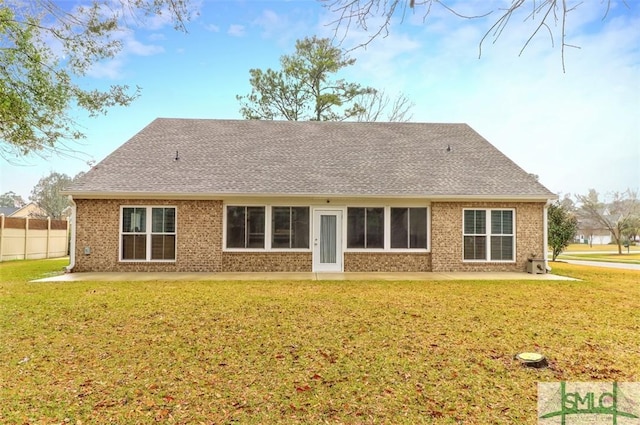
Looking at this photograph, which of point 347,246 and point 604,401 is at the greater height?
point 347,246

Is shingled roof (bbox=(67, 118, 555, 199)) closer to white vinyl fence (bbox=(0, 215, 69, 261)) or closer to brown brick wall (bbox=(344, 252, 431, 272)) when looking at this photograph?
brown brick wall (bbox=(344, 252, 431, 272))

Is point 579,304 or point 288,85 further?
point 288,85

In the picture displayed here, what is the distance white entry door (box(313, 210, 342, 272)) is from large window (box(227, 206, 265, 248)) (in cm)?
177

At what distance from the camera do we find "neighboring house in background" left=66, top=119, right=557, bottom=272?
12.6 meters

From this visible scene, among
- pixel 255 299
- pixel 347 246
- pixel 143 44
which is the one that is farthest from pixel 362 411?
pixel 347 246

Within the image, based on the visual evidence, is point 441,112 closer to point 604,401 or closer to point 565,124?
point 565,124

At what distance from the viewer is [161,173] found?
13.5m

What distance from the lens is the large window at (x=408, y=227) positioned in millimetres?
13102

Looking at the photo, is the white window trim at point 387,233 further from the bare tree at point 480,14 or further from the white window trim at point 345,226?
the bare tree at point 480,14

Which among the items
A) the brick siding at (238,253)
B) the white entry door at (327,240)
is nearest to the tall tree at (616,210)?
the brick siding at (238,253)

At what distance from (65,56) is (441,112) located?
16475 mm

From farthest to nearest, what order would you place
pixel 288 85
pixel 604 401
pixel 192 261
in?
pixel 288 85 → pixel 192 261 → pixel 604 401

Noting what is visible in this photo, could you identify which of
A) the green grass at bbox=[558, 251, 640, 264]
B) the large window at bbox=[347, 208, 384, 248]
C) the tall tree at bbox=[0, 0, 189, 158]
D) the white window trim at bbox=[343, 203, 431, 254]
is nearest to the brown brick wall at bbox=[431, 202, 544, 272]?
the white window trim at bbox=[343, 203, 431, 254]

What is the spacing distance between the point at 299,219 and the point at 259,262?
6.24 feet
